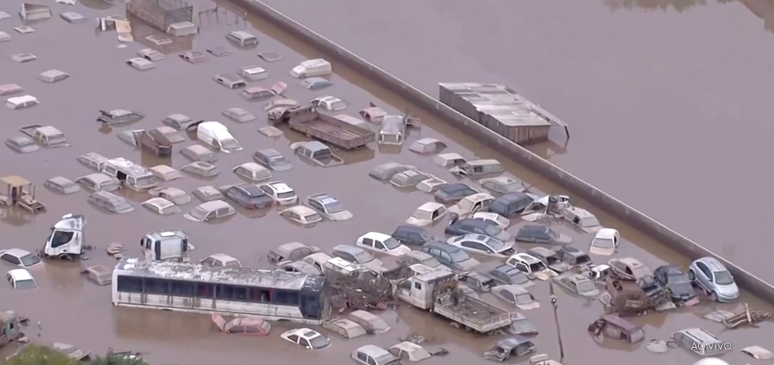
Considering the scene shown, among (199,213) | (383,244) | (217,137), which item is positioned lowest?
(199,213)

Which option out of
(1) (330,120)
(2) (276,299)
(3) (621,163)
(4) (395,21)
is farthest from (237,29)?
(2) (276,299)

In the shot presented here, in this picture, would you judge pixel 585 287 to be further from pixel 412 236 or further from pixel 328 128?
pixel 328 128

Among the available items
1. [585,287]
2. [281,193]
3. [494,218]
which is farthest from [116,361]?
[494,218]

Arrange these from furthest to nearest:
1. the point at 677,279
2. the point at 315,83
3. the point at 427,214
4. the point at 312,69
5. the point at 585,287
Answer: the point at 312,69 < the point at 315,83 < the point at 427,214 < the point at 677,279 < the point at 585,287

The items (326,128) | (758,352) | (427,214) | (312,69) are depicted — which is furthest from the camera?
(312,69)

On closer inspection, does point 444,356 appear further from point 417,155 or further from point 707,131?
point 707,131

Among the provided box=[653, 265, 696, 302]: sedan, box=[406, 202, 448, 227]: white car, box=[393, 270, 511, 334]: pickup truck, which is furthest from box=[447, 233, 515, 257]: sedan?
box=[653, 265, 696, 302]: sedan

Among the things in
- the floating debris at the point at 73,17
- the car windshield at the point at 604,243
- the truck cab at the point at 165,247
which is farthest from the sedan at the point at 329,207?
the floating debris at the point at 73,17
